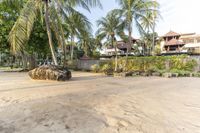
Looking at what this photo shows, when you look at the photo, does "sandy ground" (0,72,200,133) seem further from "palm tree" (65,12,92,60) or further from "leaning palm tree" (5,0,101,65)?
"palm tree" (65,12,92,60)

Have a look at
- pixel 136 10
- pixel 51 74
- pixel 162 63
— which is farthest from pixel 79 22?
pixel 162 63

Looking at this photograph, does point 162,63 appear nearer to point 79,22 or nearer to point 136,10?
point 136,10

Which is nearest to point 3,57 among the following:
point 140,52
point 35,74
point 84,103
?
point 140,52

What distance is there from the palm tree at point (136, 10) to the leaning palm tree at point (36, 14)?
6.58 meters

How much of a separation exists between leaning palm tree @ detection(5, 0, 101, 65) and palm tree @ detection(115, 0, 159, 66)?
658 cm

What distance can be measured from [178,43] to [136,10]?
19435mm

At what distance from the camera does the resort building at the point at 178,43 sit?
112 feet

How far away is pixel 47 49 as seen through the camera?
62.2 feet

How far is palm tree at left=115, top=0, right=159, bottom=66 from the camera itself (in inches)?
683

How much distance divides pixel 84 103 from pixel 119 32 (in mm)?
16645

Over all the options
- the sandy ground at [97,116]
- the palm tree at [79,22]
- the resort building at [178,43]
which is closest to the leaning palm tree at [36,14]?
the palm tree at [79,22]

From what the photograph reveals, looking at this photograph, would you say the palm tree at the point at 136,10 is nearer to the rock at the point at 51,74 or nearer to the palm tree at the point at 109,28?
the palm tree at the point at 109,28

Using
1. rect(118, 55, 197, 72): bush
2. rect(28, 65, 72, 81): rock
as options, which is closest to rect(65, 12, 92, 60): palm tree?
rect(28, 65, 72, 81): rock

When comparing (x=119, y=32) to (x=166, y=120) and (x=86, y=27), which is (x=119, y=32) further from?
(x=166, y=120)
